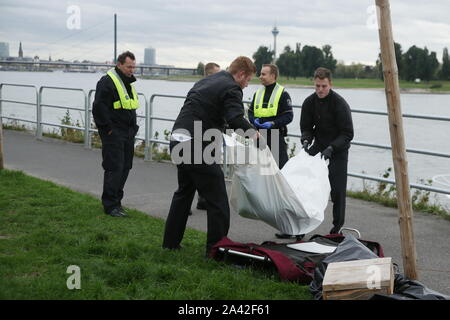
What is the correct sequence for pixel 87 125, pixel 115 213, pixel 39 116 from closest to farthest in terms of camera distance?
pixel 115 213, pixel 87 125, pixel 39 116

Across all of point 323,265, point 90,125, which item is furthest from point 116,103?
point 90,125

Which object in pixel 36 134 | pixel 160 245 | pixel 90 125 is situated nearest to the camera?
pixel 160 245

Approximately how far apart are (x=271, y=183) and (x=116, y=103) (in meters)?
2.43

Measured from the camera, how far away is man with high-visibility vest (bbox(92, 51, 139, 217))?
734 centimetres

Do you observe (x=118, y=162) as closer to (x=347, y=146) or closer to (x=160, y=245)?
(x=160, y=245)

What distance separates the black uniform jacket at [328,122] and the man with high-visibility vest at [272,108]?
2.24 ft

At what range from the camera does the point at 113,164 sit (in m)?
7.46

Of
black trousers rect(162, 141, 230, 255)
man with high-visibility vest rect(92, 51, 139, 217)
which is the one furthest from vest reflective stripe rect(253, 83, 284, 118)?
black trousers rect(162, 141, 230, 255)

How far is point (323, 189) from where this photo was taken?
6184 millimetres

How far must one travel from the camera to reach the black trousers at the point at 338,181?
6.76m

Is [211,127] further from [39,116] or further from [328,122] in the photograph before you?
[39,116]

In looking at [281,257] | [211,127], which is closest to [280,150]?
[211,127]

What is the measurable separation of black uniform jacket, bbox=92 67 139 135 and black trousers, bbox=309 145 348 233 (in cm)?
215

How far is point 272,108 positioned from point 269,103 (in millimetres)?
72
